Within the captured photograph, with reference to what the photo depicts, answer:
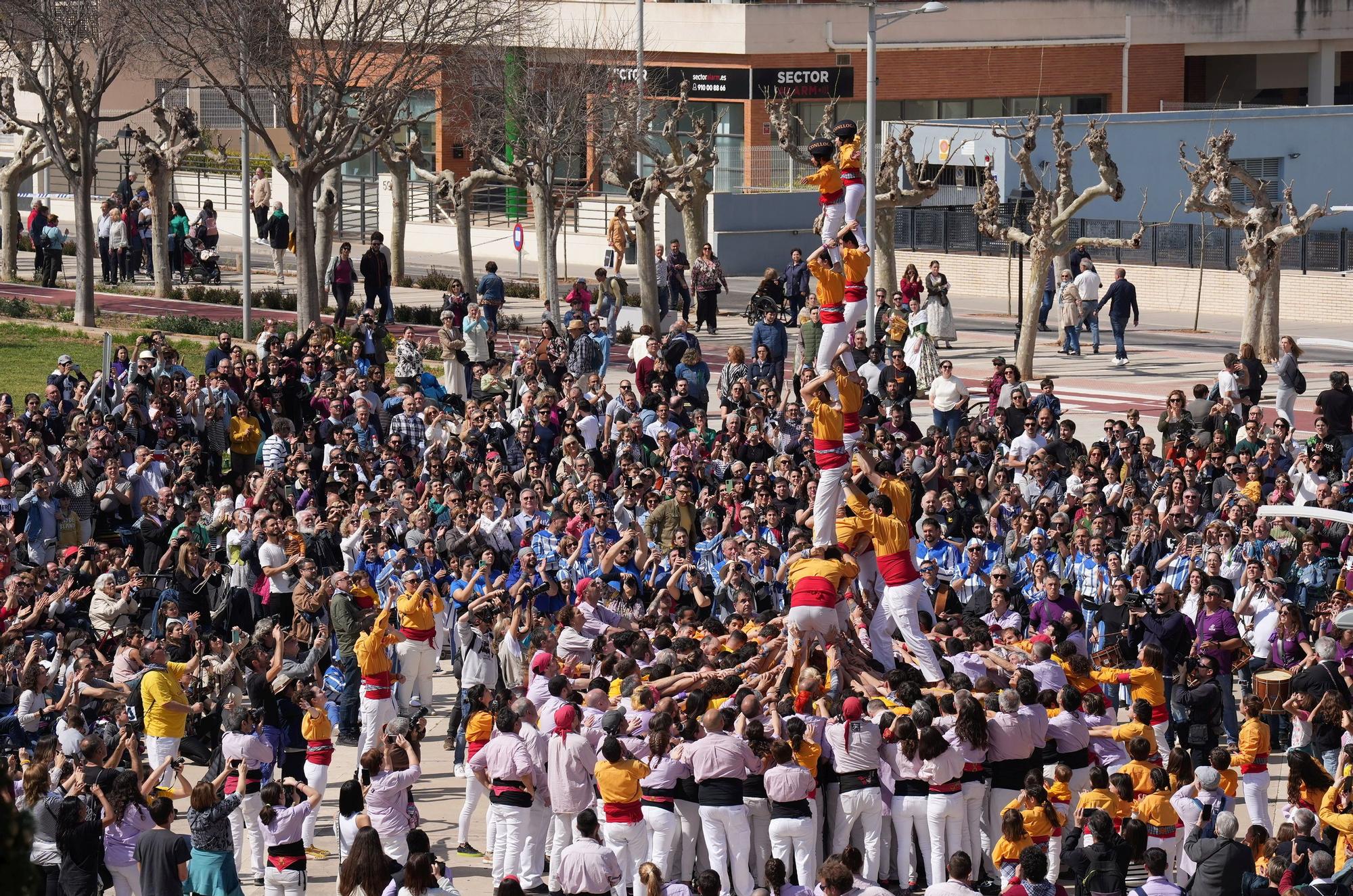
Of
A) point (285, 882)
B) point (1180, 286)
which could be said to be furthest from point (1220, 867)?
point (1180, 286)

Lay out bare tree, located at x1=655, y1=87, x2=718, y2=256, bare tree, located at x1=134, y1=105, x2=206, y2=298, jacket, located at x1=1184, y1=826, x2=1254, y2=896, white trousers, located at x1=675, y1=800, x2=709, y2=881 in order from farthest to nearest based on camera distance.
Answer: bare tree, located at x1=134, y1=105, x2=206, y2=298 → bare tree, located at x1=655, y1=87, x2=718, y2=256 → white trousers, located at x1=675, y1=800, x2=709, y2=881 → jacket, located at x1=1184, y1=826, x2=1254, y2=896

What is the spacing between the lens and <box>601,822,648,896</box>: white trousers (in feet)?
44.9

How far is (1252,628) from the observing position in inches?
679

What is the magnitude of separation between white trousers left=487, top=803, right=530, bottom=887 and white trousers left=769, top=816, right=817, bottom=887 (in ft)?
6.08

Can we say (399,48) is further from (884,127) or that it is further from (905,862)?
(905,862)

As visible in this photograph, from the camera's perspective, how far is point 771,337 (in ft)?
86.0

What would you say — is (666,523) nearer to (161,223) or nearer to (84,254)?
(84,254)

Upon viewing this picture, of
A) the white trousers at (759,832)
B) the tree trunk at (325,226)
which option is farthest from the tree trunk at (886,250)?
the white trousers at (759,832)

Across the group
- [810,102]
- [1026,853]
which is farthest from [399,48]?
[1026,853]

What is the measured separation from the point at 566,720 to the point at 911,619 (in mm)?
3212

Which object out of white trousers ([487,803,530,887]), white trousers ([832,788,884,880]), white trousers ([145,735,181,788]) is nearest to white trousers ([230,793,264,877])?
white trousers ([145,735,181,788])

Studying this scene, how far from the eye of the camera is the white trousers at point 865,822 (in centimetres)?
1413

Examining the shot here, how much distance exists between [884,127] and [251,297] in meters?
15.3

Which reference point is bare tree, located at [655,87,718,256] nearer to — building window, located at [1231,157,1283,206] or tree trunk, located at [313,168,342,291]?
tree trunk, located at [313,168,342,291]
